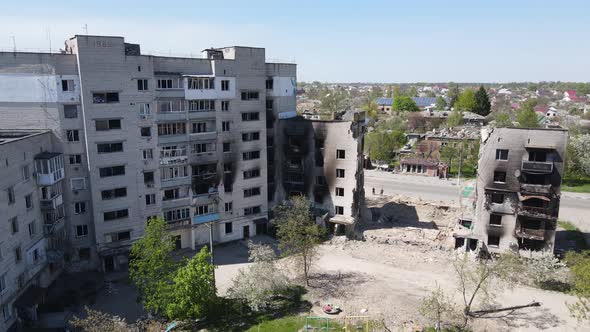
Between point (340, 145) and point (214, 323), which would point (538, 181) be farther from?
point (214, 323)

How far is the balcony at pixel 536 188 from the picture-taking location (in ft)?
163

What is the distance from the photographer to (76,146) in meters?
46.7

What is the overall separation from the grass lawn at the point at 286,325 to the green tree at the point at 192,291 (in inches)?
201

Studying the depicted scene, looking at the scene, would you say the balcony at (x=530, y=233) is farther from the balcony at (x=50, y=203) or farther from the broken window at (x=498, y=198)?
the balcony at (x=50, y=203)

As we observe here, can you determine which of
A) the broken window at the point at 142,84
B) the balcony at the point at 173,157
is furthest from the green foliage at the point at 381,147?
the broken window at the point at 142,84

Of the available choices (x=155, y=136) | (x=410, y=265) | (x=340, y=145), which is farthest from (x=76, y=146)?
(x=410, y=265)

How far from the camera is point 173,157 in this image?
2085 inches

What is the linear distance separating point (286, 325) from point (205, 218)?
2240 cm

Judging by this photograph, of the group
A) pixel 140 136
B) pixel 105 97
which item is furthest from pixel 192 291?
pixel 105 97

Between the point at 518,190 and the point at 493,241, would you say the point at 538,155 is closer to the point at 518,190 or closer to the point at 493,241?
the point at 518,190

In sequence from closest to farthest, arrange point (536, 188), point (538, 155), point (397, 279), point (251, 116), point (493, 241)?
point (397, 279)
point (538, 155)
point (536, 188)
point (493, 241)
point (251, 116)

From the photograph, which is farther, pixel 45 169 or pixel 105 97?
pixel 105 97

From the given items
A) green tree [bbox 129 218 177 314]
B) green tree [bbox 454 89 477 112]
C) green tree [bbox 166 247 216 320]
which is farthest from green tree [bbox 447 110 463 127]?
green tree [bbox 129 218 177 314]

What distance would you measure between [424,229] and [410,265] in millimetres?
13212
